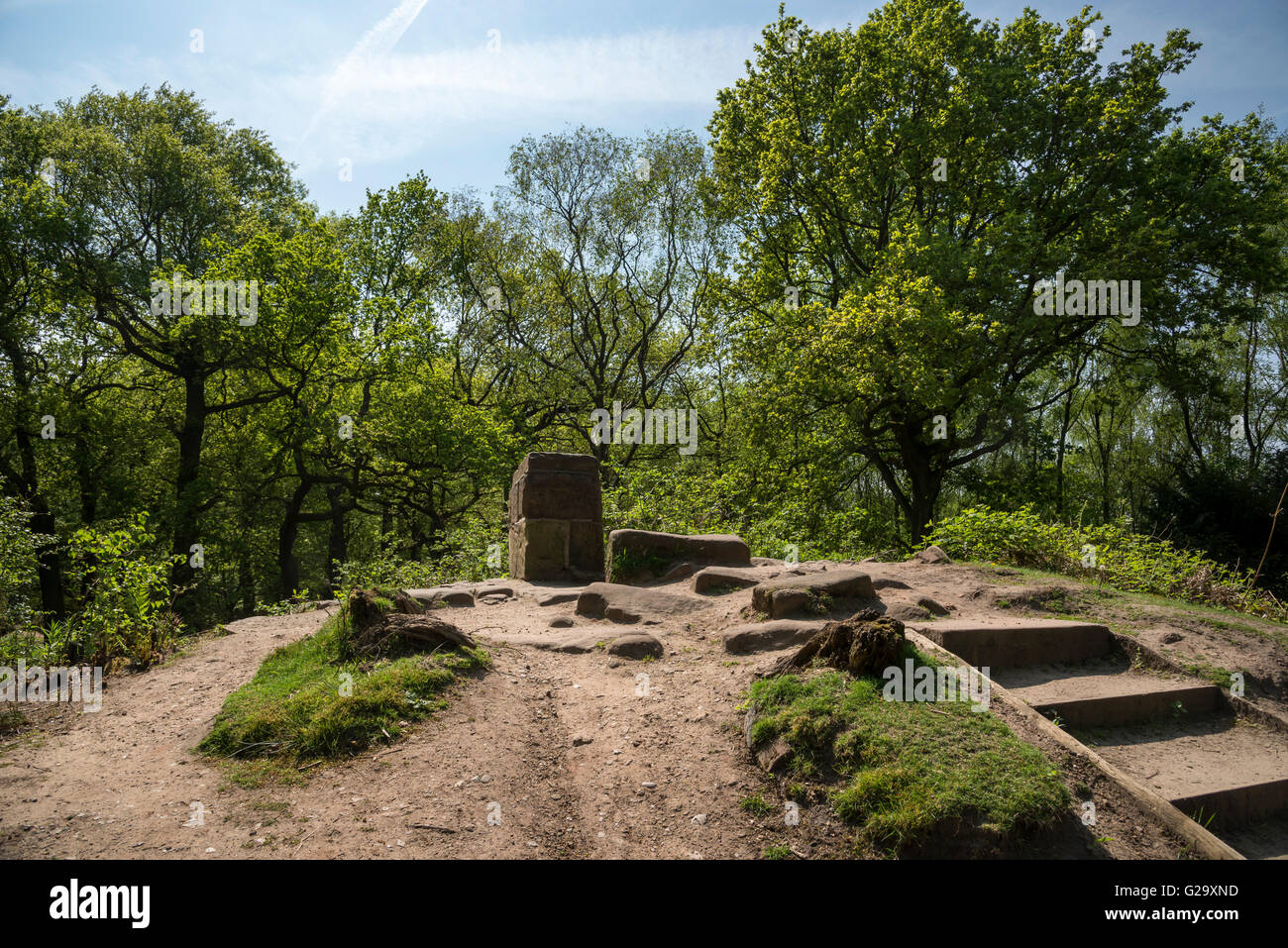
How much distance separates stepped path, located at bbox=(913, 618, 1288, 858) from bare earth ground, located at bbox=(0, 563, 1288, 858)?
0.66m

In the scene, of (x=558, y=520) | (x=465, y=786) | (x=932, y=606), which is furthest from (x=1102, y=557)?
(x=465, y=786)

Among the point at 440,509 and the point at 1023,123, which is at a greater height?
the point at 1023,123

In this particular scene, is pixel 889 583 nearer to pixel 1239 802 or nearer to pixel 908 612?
pixel 908 612

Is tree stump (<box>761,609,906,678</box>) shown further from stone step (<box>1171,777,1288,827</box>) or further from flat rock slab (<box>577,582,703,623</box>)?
flat rock slab (<box>577,582,703,623</box>)

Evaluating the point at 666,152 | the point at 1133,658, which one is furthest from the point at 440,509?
the point at 1133,658

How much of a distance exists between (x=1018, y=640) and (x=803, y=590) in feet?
5.53

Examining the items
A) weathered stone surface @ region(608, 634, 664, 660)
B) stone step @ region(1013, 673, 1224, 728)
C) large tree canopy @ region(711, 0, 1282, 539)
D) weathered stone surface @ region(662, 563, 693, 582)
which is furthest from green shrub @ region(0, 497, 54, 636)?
large tree canopy @ region(711, 0, 1282, 539)

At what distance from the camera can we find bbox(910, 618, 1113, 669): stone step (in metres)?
5.49

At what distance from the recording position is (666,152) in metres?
25.9

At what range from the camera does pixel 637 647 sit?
6348 mm

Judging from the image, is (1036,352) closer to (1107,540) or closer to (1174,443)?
(1107,540)

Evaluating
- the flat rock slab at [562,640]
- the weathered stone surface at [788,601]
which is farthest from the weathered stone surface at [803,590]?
the flat rock slab at [562,640]
